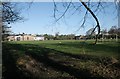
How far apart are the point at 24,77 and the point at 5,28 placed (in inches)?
272

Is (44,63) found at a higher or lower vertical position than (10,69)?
higher

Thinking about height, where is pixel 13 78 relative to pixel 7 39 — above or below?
below

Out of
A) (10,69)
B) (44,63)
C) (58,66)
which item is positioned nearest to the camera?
(10,69)

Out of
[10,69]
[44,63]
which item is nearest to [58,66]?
[44,63]

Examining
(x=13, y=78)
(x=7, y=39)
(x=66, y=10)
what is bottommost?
(x=13, y=78)

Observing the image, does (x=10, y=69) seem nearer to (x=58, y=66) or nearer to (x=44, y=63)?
(x=44, y=63)

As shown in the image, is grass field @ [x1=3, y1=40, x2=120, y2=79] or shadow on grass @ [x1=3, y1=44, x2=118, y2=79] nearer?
shadow on grass @ [x1=3, y1=44, x2=118, y2=79]

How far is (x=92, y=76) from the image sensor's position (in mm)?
10891

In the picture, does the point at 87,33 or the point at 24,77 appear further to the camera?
the point at 24,77

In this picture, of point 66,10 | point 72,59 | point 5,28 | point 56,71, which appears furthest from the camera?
point 5,28

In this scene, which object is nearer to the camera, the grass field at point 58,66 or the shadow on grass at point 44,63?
the shadow on grass at point 44,63

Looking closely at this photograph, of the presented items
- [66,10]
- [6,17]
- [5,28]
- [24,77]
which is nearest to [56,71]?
[24,77]

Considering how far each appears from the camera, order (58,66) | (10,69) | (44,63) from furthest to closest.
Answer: (44,63)
(58,66)
(10,69)

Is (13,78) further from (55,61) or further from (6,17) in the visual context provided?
(6,17)
